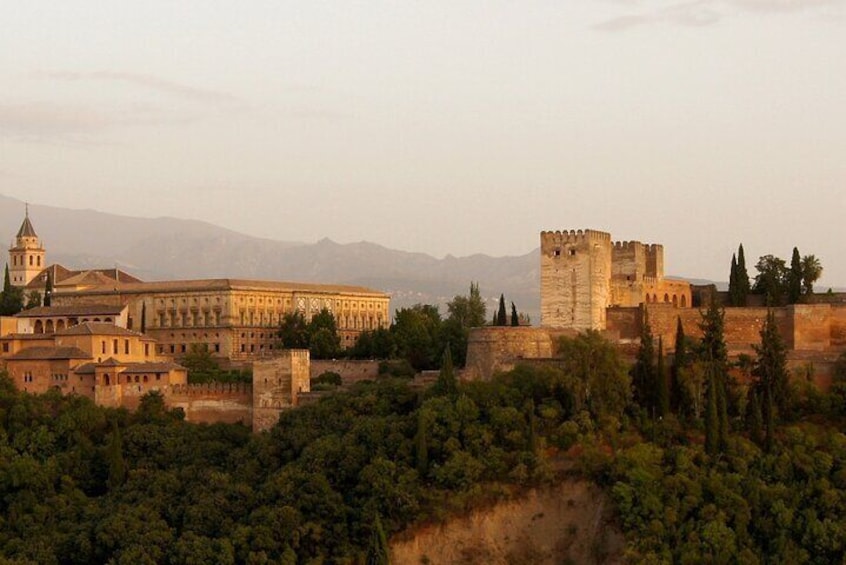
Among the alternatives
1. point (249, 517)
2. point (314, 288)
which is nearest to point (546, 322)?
point (249, 517)

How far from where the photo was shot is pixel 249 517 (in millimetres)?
43094

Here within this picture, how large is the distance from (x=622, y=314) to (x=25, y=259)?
38338 millimetres

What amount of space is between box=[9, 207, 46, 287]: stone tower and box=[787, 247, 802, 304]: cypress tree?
3931 cm

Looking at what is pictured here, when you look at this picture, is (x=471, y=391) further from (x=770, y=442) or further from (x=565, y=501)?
(x=770, y=442)

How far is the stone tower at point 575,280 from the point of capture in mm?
51438

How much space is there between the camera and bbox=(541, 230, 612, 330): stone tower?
169 feet

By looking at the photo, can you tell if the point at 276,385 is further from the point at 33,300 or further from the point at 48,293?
the point at 33,300

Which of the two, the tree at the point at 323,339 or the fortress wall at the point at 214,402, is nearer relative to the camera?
the fortress wall at the point at 214,402

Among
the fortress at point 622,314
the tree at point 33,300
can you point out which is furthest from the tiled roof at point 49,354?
the tree at point 33,300

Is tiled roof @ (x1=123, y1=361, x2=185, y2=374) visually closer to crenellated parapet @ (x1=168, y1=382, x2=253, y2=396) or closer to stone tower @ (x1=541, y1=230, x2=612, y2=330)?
crenellated parapet @ (x1=168, y1=382, x2=253, y2=396)

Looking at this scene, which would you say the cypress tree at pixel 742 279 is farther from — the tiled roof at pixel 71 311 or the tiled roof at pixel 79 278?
the tiled roof at pixel 79 278

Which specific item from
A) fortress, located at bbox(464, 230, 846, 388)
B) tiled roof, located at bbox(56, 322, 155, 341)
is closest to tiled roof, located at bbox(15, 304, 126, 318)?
tiled roof, located at bbox(56, 322, 155, 341)

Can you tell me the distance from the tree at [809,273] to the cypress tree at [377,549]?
18.2 meters

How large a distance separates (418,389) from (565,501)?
6.57 metres
